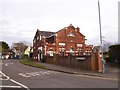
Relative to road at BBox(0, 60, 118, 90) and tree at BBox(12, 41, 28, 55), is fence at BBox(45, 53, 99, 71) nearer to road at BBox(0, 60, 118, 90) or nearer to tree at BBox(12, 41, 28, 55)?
road at BBox(0, 60, 118, 90)

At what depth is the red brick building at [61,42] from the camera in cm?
6788

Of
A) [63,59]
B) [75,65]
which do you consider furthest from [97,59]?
[63,59]

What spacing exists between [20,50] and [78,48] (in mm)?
58627

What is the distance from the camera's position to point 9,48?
143375 mm

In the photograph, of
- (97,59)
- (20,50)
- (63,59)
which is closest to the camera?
(97,59)

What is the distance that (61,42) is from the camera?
70.4m

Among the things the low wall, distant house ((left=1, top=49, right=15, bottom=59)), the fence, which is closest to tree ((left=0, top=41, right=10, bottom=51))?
distant house ((left=1, top=49, right=15, bottom=59))

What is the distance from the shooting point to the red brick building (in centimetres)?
6788

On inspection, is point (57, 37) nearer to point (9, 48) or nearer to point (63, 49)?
point (63, 49)

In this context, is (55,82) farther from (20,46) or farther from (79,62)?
(20,46)

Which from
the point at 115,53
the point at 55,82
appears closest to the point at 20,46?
the point at 115,53

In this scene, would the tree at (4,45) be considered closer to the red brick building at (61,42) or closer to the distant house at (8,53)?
the distant house at (8,53)

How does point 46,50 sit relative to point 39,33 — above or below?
below

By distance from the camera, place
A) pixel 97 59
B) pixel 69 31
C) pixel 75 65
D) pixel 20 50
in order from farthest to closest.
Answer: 1. pixel 20 50
2. pixel 69 31
3. pixel 75 65
4. pixel 97 59
